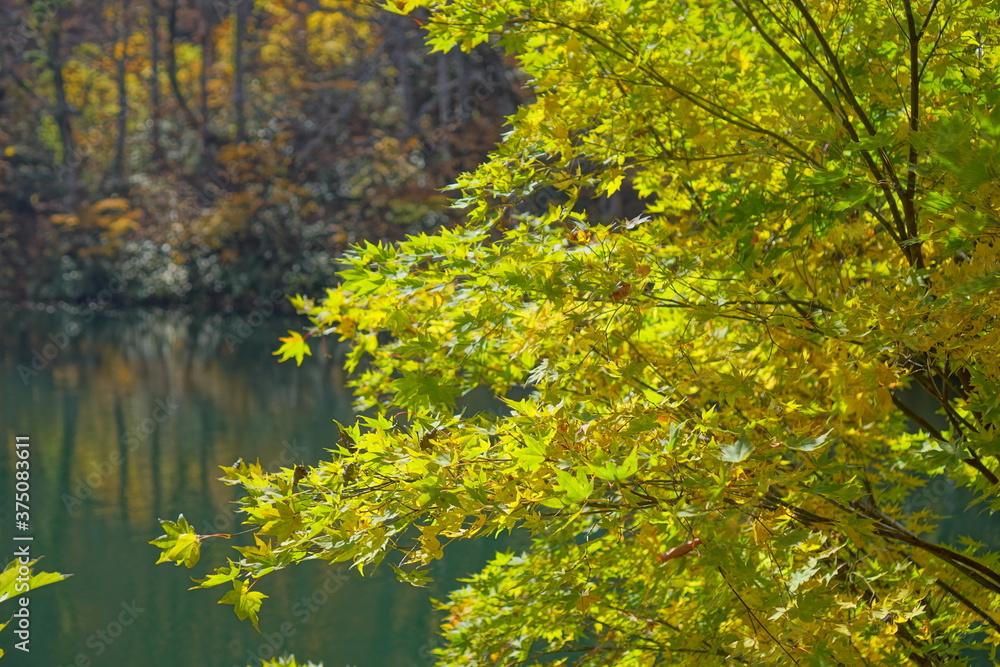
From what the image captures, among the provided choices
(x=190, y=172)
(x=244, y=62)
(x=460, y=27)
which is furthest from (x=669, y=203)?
(x=244, y=62)

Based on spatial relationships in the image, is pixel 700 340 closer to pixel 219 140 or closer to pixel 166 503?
Answer: pixel 166 503

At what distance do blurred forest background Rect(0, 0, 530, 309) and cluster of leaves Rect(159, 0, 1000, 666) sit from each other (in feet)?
62.9

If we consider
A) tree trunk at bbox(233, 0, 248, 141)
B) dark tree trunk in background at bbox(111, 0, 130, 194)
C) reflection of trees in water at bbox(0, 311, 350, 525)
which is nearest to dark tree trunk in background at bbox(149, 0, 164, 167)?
dark tree trunk in background at bbox(111, 0, 130, 194)

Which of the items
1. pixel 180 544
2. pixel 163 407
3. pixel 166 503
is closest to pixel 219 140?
pixel 163 407

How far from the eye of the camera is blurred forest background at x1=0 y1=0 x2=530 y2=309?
24.6m

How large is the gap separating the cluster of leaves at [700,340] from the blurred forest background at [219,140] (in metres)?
19.2

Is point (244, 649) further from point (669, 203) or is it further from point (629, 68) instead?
point (629, 68)

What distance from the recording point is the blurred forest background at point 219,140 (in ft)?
80.8

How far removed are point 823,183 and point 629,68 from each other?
2.31 feet

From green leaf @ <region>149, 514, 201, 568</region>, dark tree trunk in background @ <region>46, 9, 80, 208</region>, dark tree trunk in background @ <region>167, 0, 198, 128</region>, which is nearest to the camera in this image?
green leaf @ <region>149, 514, 201, 568</region>

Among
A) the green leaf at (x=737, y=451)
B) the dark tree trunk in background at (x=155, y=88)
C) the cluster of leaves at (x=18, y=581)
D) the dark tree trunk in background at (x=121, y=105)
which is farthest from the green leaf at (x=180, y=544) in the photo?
the dark tree trunk in background at (x=121, y=105)

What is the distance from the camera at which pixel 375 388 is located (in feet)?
11.7

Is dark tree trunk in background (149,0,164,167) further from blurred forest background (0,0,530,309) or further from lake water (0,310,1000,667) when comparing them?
lake water (0,310,1000,667)

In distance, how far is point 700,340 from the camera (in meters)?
3.05
